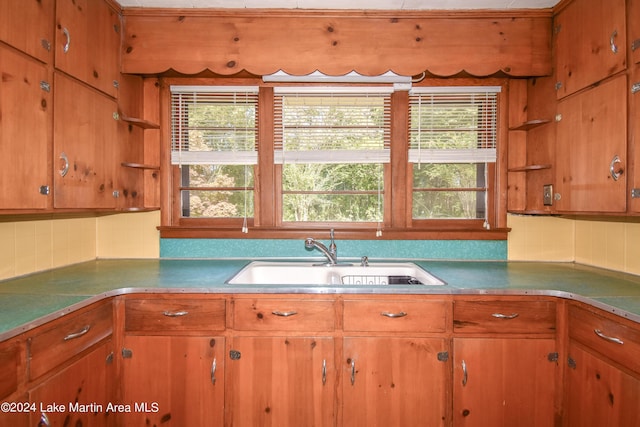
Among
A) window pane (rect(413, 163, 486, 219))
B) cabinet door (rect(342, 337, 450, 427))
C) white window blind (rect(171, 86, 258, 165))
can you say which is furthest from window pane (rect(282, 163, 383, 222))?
cabinet door (rect(342, 337, 450, 427))

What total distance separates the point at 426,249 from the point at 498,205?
1.81ft

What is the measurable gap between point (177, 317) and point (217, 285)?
23 centimetres

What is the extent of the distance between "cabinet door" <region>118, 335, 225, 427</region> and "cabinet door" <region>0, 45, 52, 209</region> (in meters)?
0.78

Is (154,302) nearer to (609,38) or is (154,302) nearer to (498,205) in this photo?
(498,205)

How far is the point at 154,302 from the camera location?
1698 millimetres

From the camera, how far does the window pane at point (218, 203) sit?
8.01 feet

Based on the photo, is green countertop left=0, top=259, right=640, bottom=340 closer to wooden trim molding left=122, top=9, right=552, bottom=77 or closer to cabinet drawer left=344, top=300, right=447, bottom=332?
cabinet drawer left=344, top=300, right=447, bottom=332

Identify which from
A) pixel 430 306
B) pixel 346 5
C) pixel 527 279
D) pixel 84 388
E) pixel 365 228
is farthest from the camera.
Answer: pixel 365 228

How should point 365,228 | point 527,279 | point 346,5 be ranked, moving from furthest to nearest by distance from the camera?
point 365,228 → point 346,5 → point 527,279

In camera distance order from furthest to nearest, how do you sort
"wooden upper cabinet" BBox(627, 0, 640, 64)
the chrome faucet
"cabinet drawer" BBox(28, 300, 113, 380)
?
1. the chrome faucet
2. "wooden upper cabinet" BBox(627, 0, 640, 64)
3. "cabinet drawer" BBox(28, 300, 113, 380)

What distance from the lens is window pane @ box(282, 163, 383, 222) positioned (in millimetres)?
2428

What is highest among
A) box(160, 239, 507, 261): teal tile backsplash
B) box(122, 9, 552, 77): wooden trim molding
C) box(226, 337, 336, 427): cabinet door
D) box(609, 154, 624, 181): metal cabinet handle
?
box(122, 9, 552, 77): wooden trim molding

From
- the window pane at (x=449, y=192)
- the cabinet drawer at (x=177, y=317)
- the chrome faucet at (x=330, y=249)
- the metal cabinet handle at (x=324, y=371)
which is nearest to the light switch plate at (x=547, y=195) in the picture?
the window pane at (x=449, y=192)

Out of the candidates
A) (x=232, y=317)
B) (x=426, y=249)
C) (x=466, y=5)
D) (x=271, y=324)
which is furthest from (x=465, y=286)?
(x=466, y=5)
